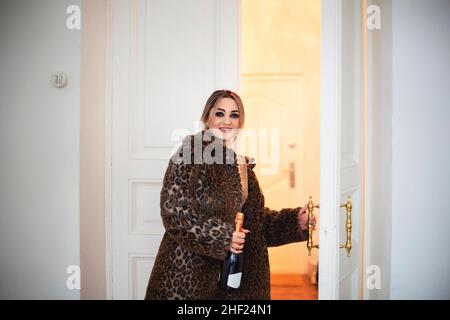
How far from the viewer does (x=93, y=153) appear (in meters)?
2.19

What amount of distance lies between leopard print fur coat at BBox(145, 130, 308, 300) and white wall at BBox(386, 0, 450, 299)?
0.71m

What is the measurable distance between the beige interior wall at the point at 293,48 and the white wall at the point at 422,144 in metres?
2.24

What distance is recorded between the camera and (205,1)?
2.20 metres

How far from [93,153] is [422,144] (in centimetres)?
171

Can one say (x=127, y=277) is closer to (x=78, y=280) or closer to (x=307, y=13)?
(x=78, y=280)

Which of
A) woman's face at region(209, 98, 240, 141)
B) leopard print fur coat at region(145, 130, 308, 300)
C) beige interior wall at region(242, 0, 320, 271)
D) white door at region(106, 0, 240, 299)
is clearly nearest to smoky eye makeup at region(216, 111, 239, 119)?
woman's face at region(209, 98, 240, 141)

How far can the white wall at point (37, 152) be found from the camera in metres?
2.07

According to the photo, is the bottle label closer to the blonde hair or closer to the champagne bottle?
the champagne bottle

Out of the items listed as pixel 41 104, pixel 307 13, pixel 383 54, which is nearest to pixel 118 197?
pixel 41 104

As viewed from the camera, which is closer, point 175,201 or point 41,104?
point 175,201

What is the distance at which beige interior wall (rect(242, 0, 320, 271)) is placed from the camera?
4.15m

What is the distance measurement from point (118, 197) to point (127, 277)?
45 centimetres

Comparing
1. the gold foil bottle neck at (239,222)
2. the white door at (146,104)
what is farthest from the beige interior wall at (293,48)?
the gold foil bottle neck at (239,222)

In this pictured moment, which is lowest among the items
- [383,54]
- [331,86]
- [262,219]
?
[262,219]
